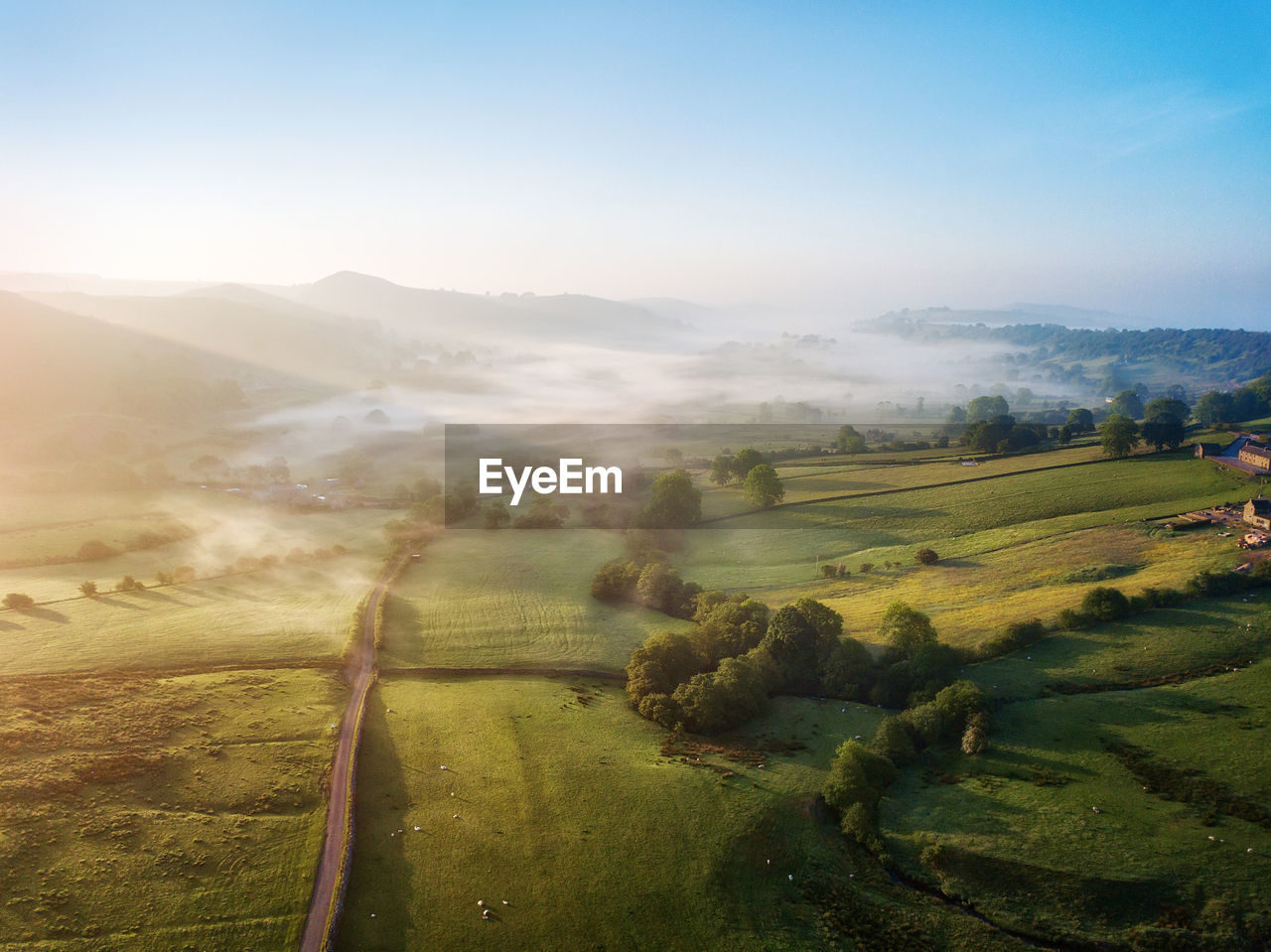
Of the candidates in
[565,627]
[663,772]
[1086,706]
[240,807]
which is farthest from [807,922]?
[565,627]

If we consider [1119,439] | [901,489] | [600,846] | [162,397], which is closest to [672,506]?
[901,489]

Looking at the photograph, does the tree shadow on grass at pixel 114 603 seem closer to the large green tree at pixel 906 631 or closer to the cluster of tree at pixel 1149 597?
the large green tree at pixel 906 631

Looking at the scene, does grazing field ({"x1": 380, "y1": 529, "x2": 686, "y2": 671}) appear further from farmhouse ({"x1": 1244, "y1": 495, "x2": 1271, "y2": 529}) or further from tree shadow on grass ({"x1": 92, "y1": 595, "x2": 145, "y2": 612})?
farmhouse ({"x1": 1244, "y1": 495, "x2": 1271, "y2": 529})

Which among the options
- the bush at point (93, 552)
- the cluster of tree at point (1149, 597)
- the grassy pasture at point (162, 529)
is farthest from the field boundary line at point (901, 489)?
the bush at point (93, 552)

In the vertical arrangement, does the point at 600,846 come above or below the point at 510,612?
below

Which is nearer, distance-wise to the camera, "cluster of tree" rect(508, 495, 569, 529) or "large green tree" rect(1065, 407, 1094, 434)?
"cluster of tree" rect(508, 495, 569, 529)

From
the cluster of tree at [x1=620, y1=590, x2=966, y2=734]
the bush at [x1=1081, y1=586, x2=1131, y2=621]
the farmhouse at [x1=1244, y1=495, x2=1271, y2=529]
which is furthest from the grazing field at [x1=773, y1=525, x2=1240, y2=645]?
the cluster of tree at [x1=620, y1=590, x2=966, y2=734]

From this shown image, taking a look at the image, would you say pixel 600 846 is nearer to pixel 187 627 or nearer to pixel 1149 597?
pixel 187 627
